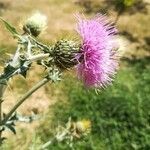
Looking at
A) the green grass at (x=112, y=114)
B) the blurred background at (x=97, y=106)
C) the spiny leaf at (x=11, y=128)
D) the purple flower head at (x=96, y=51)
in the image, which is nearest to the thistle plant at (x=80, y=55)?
the purple flower head at (x=96, y=51)

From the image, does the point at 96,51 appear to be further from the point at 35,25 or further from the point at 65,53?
the point at 35,25

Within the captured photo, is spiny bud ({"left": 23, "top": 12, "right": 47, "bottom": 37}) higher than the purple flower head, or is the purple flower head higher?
spiny bud ({"left": 23, "top": 12, "right": 47, "bottom": 37})

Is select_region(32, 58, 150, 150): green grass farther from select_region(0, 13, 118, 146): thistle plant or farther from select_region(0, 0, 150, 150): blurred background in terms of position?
select_region(0, 13, 118, 146): thistle plant

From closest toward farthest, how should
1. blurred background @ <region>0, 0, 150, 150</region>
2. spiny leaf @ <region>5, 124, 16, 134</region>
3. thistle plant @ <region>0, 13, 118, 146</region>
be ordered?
thistle plant @ <region>0, 13, 118, 146</region>
spiny leaf @ <region>5, 124, 16, 134</region>
blurred background @ <region>0, 0, 150, 150</region>

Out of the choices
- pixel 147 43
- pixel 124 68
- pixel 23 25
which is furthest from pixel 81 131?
pixel 147 43

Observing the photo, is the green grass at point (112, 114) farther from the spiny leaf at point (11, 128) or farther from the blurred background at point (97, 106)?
the spiny leaf at point (11, 128)

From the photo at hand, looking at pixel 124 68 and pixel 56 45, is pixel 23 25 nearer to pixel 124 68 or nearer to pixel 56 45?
pixel 56 45

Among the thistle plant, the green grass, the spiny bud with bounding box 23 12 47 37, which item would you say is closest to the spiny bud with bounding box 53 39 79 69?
the thistle plant
